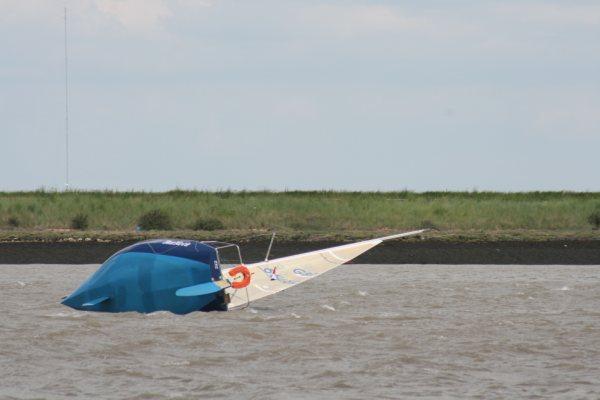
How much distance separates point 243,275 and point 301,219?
81.4ft

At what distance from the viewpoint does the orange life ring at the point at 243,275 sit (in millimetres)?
21938

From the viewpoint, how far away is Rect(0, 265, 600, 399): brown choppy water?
16.1m

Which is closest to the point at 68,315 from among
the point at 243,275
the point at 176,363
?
the point at 243,275

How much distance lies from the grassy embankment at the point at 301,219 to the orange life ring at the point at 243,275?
1940cm

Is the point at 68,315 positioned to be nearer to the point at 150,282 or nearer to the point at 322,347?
the point at 150,282

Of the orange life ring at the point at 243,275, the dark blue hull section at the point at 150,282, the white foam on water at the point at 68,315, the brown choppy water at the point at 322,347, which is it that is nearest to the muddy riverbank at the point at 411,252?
the brown choppy water at the point at 322,347

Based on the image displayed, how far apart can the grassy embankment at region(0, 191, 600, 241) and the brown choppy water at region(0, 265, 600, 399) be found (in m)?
15.1

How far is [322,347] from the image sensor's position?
754 inches

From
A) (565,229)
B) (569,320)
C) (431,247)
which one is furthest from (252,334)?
(565,229)

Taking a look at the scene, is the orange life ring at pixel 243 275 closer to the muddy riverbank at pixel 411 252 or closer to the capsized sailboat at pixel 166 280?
the capsized sailboat at pixel 166 280

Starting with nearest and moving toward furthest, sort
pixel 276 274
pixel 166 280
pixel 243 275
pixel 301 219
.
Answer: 1. pixel 166 280
2. pixel 243 275
3. pixel 276 274
4. pixel 301 219

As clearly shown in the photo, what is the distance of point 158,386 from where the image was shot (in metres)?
16.2

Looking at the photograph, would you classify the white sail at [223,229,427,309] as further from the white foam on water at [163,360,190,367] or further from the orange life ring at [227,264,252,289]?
the white foam on water at [163,360,190,367]

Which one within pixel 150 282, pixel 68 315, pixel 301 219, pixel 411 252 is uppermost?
pixel 301 219
